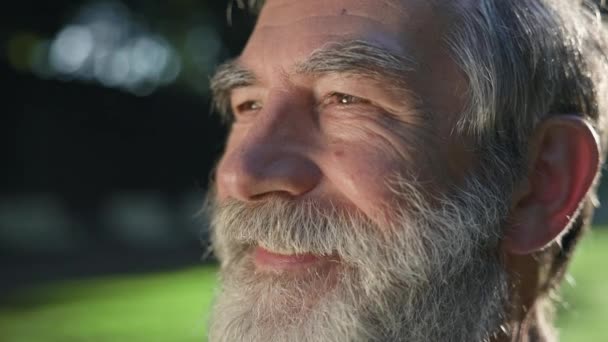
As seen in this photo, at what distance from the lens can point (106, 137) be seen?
47.4 ft

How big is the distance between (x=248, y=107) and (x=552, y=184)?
0.82 meters

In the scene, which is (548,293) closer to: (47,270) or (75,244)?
(47,270)

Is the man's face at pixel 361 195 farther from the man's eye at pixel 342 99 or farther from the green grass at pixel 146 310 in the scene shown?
the green grass at pixel 146 310

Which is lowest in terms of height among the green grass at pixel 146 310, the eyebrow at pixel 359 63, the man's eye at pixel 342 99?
the green grass at pixel 146 310

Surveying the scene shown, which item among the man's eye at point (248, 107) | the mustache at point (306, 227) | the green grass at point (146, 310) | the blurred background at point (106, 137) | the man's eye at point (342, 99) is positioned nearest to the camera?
the mustache at point (306, 227)

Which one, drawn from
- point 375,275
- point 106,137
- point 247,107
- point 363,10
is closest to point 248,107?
point 247,107

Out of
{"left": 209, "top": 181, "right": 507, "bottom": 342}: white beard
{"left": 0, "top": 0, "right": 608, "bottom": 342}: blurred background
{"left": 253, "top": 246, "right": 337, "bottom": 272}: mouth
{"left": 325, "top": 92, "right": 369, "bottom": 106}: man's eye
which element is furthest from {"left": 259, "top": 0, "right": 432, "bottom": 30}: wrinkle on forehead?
{"left": 0, "top": 0, "right": 608, "bottom": 342}: blurred background

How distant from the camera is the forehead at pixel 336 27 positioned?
2035 mm

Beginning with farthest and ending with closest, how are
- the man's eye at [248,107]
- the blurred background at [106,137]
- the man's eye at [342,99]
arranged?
the blurred background at [106,137] < the man's eye at [248,107] < the man's eye at [342,99]

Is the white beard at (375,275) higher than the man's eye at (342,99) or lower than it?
lower

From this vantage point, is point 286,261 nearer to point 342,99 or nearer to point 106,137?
point 342,99

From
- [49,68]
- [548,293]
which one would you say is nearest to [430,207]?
[548,293]

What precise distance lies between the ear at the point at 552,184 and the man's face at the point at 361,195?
3.3 inches

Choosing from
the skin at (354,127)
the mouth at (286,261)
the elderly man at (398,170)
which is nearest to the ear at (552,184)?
the elderly man at (398,170)
